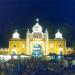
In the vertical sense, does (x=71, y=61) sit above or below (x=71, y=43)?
below

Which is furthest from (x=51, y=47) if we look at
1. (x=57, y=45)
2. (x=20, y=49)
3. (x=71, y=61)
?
(x=71, y=61)

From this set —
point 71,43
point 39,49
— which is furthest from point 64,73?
point 71,43

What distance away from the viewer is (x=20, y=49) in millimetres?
52438

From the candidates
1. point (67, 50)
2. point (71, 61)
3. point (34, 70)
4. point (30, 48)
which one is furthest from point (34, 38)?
point (34, 70)

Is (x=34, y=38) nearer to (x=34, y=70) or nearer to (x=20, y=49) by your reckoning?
(x=20, y=49)

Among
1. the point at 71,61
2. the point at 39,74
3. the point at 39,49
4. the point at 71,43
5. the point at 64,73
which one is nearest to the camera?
the point at 39,74

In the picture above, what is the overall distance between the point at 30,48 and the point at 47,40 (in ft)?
7.94

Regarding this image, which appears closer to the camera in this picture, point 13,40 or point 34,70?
point 34,70

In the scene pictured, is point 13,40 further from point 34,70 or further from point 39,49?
Answer: point 34,70

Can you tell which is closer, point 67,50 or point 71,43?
point 67,50

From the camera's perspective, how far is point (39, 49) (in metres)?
51.5

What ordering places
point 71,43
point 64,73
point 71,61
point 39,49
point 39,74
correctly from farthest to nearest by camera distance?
point 71,43
point 39,49
point 71,61
point 64,73
point 39,74

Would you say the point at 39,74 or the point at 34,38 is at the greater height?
the point at 34,38

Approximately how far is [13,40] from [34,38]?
111 inches
